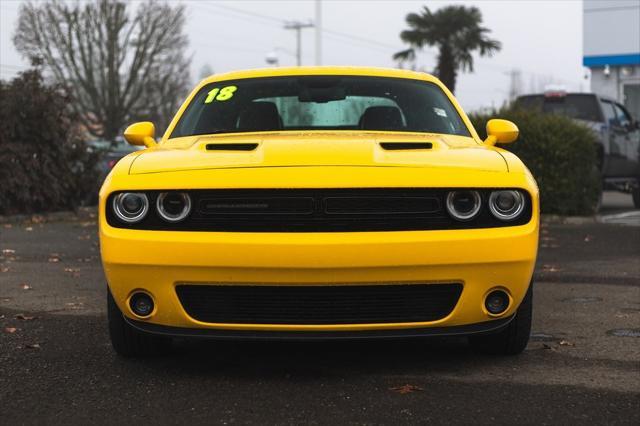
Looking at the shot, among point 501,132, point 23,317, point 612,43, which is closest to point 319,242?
point 501,132

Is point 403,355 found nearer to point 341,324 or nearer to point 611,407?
point 341,324

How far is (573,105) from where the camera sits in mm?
15812

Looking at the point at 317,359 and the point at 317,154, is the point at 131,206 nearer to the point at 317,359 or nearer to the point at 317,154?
the point at 317,154

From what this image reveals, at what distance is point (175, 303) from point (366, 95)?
7.36 ft

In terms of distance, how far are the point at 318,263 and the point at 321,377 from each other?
652 mm

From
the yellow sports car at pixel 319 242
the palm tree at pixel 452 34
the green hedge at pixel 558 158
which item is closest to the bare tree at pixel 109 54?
the palm tree at pixel 452 34

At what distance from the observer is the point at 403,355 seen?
15.1 ft

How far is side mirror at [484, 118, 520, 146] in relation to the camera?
5242 mm

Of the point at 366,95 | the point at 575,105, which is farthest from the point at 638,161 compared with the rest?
the point at 366,95

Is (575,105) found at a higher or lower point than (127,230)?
higher

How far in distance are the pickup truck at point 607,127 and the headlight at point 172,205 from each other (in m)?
11.6

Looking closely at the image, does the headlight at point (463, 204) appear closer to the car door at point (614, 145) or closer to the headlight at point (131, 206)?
the headlight at point (131, 206)

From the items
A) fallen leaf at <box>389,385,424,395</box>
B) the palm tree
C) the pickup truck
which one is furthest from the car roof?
the palm tree

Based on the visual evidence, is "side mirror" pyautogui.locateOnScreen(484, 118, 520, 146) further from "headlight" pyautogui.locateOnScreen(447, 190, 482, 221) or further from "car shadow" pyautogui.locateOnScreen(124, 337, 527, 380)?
"headlight" pyautogui.locateOnScreen(447, 190, 482, 221)
